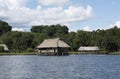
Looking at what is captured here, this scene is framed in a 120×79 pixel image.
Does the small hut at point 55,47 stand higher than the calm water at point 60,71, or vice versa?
the small hut at point 55,47

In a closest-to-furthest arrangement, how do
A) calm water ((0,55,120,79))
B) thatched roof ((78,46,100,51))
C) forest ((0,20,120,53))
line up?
1. calm water ((0,55,120,79))
2. forest ((0,20,120,53))
3. thatched roof ((78,46,100,51))

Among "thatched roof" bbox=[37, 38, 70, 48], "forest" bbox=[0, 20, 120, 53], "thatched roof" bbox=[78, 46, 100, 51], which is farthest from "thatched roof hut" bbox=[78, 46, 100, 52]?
"thatched roof" bbox=[37, 38, 70, 48]

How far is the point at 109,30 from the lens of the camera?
163 metres

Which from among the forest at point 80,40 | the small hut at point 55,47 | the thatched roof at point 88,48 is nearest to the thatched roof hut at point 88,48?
the thatched roof at point 88,48

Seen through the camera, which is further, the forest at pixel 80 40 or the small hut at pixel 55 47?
the forest at pixel 80 40

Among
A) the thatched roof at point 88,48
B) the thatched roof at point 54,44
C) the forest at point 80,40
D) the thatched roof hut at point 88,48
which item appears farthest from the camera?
the thatched roof hut at point 88,48

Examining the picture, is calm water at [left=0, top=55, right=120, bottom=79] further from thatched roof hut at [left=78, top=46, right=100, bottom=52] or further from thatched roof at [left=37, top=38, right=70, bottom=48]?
thatched roof hut at [left=78, top=46, right=100, bottom=52]

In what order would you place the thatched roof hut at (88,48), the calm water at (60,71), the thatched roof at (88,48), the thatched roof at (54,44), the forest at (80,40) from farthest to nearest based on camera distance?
the thatched roof hut at (88,48) < the thatched roof at (88,48) < the forest at (80,40) < the thatched roof at (54,44) < the calm water at (60,71)

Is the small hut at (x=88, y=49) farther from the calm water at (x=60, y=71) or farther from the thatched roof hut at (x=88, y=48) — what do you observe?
the calm water at (x=60, y=71)

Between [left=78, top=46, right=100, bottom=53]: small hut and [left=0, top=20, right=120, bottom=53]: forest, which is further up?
[left=0, top=20, right=120, bottom=53]: forest

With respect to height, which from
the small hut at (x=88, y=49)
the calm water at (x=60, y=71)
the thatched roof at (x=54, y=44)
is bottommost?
the calm water at (x=60, y=71)

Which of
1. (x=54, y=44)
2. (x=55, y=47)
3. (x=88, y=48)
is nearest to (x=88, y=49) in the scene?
(x=88, y=48)

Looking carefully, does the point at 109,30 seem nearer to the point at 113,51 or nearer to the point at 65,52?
the point at 113,51

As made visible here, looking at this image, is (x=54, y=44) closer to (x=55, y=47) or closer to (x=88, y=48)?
(x=55, y=47)
